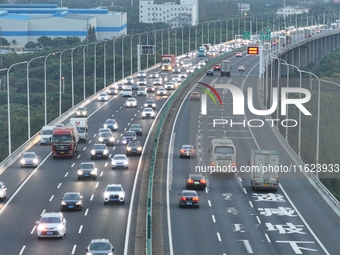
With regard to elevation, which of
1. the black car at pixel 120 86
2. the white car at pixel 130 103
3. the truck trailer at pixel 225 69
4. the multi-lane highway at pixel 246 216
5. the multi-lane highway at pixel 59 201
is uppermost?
the truck trailer at pixel 225 69

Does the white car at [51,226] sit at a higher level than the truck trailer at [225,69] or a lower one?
lower

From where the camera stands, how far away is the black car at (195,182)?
6016cm

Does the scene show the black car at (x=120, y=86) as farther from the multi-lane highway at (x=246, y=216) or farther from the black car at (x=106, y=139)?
the black car at (x=106, y=139)

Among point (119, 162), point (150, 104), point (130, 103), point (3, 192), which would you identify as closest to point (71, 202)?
point (3, 192)

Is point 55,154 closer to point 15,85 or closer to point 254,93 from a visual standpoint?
point 254,93

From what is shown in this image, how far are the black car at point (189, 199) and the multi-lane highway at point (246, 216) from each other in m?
0.41

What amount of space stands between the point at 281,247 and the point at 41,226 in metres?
11.4

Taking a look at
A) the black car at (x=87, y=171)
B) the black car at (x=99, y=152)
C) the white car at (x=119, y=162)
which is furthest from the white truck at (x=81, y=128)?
the black car at (x=87, y=171)

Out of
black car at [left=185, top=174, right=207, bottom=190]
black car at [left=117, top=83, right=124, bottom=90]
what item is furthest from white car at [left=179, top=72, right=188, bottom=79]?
black car at [left=185, top=174, right=207, bottom=190]

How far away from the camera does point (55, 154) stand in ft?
234

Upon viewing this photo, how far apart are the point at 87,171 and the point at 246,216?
1397 cm

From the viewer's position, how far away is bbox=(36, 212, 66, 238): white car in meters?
46.0

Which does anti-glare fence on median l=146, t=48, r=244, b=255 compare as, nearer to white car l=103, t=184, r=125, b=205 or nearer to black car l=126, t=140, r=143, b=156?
black car l=126, t=140, r=143, b=156

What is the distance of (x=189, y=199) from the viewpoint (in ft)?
180
